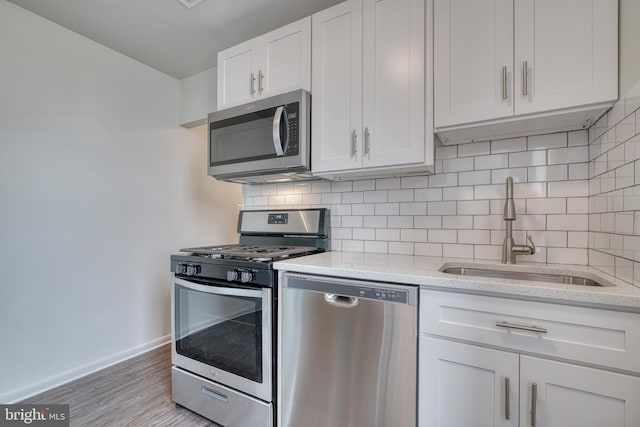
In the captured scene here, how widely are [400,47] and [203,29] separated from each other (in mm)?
1468

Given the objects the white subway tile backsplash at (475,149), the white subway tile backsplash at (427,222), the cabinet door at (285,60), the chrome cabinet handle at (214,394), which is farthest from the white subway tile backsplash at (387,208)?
the chrome cabinet handle at (214,394)

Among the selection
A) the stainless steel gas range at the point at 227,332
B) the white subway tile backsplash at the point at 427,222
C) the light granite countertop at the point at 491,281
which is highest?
the white subway tile backsplash at the point at 427,222

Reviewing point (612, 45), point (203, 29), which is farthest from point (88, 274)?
point (612, 45)

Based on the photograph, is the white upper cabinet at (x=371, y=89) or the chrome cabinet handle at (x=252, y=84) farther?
the chrome cabinet handle at (x=252, y=84)

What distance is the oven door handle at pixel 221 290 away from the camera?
4.77ft

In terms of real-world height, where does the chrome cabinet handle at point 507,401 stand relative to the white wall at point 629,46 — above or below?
below

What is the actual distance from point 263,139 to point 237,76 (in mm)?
540

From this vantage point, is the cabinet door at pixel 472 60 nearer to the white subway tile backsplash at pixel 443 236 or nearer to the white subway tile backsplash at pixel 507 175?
the white subway tile backsplash at pixel 507 175

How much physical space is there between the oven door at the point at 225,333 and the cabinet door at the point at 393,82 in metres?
0.95

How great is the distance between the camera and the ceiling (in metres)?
1.83

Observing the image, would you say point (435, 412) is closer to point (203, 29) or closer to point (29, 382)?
point (29, 382)

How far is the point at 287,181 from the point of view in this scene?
86.0 inches

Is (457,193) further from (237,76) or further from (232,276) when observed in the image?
(237,76)

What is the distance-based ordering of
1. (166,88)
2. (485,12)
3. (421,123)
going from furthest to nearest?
(166,88), (421,123), (485,12)
